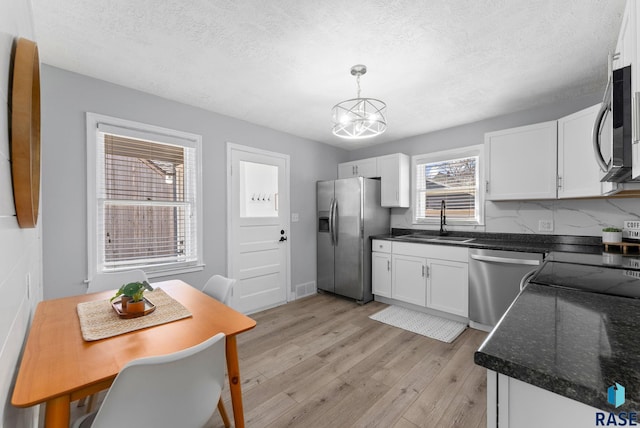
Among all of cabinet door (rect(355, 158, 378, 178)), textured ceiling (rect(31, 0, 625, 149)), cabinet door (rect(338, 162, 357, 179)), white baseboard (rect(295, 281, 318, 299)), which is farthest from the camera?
cabinet door (rect(338, 162, 357, 179))

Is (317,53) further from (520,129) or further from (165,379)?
(520,129)

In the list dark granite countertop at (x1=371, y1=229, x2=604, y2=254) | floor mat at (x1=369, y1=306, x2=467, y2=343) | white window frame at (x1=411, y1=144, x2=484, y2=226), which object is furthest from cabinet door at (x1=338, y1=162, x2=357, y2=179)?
floor mat at (x1=369, y1=306, x2=467, y2=343)

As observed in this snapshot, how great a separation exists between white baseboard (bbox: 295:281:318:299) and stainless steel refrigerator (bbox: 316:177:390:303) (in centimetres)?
10

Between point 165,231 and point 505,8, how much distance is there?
10.8 feet

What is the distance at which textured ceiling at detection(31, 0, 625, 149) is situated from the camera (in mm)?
1613

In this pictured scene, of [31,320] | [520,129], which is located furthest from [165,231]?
[520,129]

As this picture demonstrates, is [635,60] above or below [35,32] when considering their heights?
below

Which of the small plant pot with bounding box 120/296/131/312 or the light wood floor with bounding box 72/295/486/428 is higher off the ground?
the small plant pot with bounding box 120/296/131/312

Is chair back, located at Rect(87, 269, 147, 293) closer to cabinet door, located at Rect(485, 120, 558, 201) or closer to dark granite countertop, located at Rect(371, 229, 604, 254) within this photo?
dark granite countertop, located at Rect(371, 229, 604, 254)

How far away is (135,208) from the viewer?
2.68m

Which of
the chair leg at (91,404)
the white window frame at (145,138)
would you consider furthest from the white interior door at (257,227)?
the chair leg at (91,404)

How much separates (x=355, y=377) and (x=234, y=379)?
3.53 ft

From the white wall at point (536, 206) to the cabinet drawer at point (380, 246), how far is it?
643mm

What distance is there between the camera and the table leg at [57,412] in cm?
89
